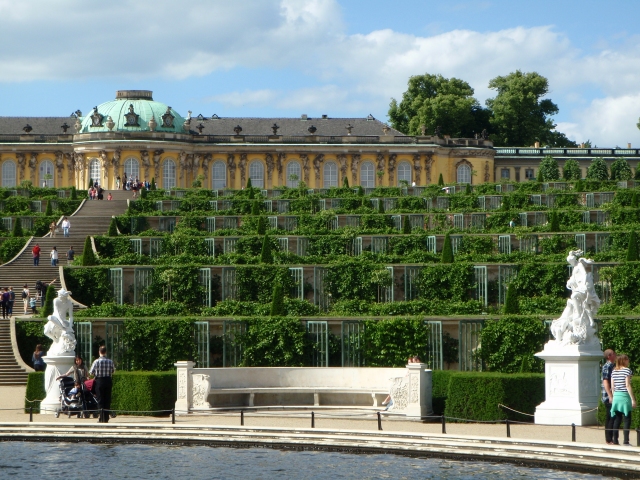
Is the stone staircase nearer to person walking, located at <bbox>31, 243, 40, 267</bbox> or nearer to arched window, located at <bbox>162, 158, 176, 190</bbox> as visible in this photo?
person walking, located at <bbox>31, 243, 40, 267</bbox>

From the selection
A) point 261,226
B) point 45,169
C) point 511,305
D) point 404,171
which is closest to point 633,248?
A: point 511,305

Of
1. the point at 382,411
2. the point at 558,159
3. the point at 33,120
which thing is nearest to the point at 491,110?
the point at 558,159

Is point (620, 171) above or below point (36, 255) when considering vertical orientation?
above

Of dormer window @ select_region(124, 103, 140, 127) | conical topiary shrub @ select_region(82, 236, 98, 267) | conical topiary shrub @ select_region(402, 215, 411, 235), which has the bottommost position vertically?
conical topiary shrub @ select_region(82, 236, 98, 267)

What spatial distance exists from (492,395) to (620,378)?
3476mm

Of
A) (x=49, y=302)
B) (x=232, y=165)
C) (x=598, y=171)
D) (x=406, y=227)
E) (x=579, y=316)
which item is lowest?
(x=579, y=316)

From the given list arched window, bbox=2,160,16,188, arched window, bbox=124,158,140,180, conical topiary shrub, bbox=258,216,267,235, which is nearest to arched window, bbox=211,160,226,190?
arched window, bbox=124,158,140,180

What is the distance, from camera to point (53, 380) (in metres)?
22.5

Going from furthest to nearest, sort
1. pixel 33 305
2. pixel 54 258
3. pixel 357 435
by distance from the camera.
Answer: pixel 54 258 < pixel 33 305 < pixel 357 435

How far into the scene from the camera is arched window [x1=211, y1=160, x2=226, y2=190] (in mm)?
71438

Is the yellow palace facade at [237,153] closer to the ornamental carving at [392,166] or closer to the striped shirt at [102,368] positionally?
the ornamental carving at [392,166]

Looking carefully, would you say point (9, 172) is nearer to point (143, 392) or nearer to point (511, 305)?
point (511, 305)

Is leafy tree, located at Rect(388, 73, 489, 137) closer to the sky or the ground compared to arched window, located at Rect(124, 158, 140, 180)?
closer to the sky

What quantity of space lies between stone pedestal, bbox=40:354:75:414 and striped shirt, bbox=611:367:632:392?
9467 mm
